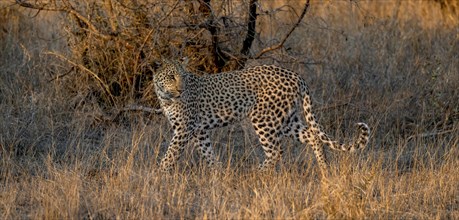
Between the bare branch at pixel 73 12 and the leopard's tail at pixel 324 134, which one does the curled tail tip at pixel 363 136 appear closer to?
the leopard's tail at pixel 324 134

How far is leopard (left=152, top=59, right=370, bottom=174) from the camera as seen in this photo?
8.34 meters

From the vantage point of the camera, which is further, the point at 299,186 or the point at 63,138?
the point at 63,138

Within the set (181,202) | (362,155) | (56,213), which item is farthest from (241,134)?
(56,213)

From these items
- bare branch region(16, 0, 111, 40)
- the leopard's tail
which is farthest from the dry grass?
bare branch region(16, 0, 111, 40)

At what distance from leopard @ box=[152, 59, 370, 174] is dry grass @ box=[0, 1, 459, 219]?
0.22 meters

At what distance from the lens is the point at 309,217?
6449 millimetres

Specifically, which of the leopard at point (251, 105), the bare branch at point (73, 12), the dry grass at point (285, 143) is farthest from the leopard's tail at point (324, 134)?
the bare branch at point (73, 12)

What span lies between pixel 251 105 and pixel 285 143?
98cm

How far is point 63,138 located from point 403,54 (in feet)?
16.1

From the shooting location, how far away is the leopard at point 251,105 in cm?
834

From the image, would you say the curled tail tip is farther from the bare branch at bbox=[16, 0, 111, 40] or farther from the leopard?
the bare branch at bbox=[16, 0, 111, 40]

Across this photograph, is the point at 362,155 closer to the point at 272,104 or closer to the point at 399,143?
the point at 399,143

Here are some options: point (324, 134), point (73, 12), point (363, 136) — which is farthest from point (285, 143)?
point (73, 12)

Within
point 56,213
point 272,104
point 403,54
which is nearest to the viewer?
point 56,213
